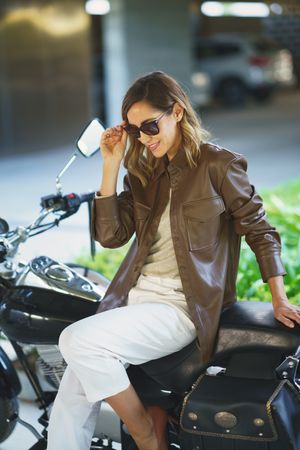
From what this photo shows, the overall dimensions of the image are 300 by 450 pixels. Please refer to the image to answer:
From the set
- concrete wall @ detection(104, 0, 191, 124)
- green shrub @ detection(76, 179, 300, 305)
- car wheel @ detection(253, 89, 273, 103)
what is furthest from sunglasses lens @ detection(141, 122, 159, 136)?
car wheel @ detection(253, 89, 273, 103)

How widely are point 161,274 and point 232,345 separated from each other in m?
0.37

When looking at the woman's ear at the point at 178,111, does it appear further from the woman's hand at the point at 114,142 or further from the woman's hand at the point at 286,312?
the woman's hand at the point at 286,312

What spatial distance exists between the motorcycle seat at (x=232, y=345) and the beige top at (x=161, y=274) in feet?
0.62

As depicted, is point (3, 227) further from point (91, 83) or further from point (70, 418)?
point (91, 83)

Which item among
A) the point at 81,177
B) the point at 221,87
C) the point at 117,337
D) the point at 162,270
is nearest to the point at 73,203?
the point at 162,270

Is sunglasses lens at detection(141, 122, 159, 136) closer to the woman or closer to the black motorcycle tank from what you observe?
the woman

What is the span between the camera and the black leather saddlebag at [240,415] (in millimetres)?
2461

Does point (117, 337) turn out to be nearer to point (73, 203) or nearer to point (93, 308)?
point (93, 308)

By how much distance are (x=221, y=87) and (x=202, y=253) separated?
19.5 meters

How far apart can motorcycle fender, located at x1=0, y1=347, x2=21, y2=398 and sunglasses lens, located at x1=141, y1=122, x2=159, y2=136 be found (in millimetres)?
1160

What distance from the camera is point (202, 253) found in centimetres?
279

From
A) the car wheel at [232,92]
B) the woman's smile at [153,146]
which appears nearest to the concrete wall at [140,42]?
the car wheel at [232,92]

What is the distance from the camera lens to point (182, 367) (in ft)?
9.04

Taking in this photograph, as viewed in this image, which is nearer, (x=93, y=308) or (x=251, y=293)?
(x=93, y=308)
